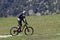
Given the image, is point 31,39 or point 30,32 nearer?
point 31,39

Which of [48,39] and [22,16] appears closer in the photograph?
[48,39]

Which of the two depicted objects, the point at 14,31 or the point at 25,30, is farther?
the point at 14,31

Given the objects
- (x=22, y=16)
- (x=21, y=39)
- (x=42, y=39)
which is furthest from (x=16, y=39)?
(x=22, y=16)

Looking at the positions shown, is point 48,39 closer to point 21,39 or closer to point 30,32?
point 21,39

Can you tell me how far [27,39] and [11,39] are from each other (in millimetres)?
1155

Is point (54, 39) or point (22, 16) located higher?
point (22, 16)

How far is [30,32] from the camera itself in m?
23.0

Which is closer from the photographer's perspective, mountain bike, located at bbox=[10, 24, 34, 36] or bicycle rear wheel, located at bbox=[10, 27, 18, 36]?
mountain bike, located at bbox=[10, 24, 34, 36]

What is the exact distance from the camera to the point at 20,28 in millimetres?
23203

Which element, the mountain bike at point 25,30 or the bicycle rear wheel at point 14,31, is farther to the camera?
the bicycle rear wheel at point 14,31

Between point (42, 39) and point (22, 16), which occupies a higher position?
point (22, 16)

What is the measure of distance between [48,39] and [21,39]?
1916 millimetres

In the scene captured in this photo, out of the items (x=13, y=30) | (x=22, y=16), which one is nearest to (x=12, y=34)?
(x=13, y=30)

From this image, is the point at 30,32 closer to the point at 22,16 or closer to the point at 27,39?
the point at 22,16
